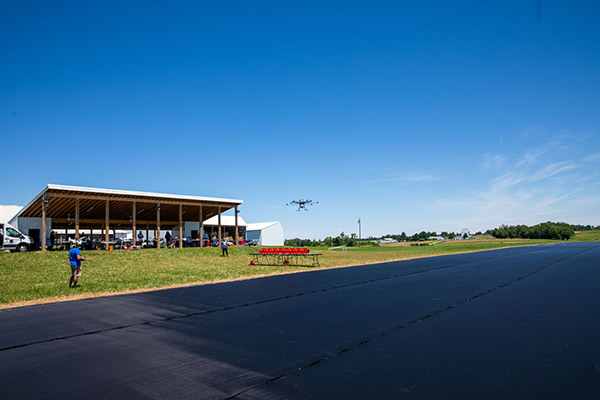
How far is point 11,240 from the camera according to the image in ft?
78.5

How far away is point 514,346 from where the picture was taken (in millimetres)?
5340

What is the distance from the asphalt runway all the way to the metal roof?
19.7 metres

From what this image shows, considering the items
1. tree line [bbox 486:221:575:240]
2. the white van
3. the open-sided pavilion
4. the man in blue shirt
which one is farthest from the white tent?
tree line [bbox 486:221:575:240]

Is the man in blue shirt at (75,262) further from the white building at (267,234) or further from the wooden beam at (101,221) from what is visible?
the white building at (267,234)

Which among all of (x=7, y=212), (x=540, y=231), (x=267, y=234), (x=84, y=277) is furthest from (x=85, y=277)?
(x=540, y=231)

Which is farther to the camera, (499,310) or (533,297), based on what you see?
(533,297)

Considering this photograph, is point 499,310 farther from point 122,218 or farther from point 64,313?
point 122,218

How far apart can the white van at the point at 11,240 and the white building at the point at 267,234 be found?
36.8m

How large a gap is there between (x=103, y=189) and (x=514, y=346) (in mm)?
27502

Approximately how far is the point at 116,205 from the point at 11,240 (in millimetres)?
8092

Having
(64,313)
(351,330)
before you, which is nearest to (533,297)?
(351,330)

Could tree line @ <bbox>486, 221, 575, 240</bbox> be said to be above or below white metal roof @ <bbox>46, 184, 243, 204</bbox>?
below

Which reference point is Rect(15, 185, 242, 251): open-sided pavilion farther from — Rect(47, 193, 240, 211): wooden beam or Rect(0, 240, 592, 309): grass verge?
Rect(0, 240, 592, 309): grass verge

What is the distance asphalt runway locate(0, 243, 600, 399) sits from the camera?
390 centimetres
